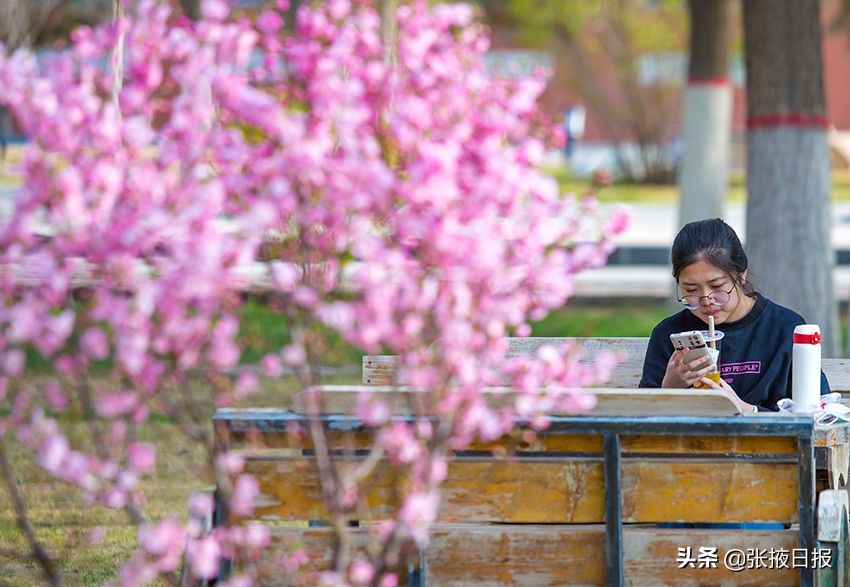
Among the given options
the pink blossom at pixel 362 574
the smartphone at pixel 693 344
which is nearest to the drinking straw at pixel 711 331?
the smartphone at pixel 693 344

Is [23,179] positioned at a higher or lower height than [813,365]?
higher

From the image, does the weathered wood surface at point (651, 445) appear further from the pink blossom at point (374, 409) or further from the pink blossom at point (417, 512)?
the pink blossom at point (417, 512)

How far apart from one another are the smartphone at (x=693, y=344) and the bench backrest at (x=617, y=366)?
0.74 metres

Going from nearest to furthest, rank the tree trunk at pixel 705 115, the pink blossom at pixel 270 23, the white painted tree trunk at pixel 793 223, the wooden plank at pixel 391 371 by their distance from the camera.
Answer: the pink blossom at pixel 270 23
the wooden plank at pixel 391 371
the white painted tree trunk at pixel 793 223
the tree trunk at pixel 705 115

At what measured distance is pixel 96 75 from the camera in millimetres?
3057

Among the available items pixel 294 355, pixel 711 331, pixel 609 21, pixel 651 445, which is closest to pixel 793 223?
pixel 711 331

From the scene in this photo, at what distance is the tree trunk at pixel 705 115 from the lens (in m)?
12.7

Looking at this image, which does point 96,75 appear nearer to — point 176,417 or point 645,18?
point 176,417

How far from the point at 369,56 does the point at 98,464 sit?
3.20 ft

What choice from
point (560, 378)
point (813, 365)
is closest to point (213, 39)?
point (560, 378)

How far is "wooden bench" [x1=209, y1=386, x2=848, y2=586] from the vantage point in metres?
3.46

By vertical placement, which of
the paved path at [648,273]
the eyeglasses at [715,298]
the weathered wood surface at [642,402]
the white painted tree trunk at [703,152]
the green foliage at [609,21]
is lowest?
the paved path at [648,273]

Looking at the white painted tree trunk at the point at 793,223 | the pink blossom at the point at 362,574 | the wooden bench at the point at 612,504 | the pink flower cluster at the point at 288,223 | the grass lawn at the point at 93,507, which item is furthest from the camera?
the white painted tree trunk at the point at 793,223

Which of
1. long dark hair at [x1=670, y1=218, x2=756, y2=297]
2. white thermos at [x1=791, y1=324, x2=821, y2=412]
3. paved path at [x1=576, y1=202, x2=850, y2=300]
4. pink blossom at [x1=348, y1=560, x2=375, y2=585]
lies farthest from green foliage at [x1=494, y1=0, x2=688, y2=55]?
pink blossom at [x1=348, y1=560, x2=375, y2=585]
